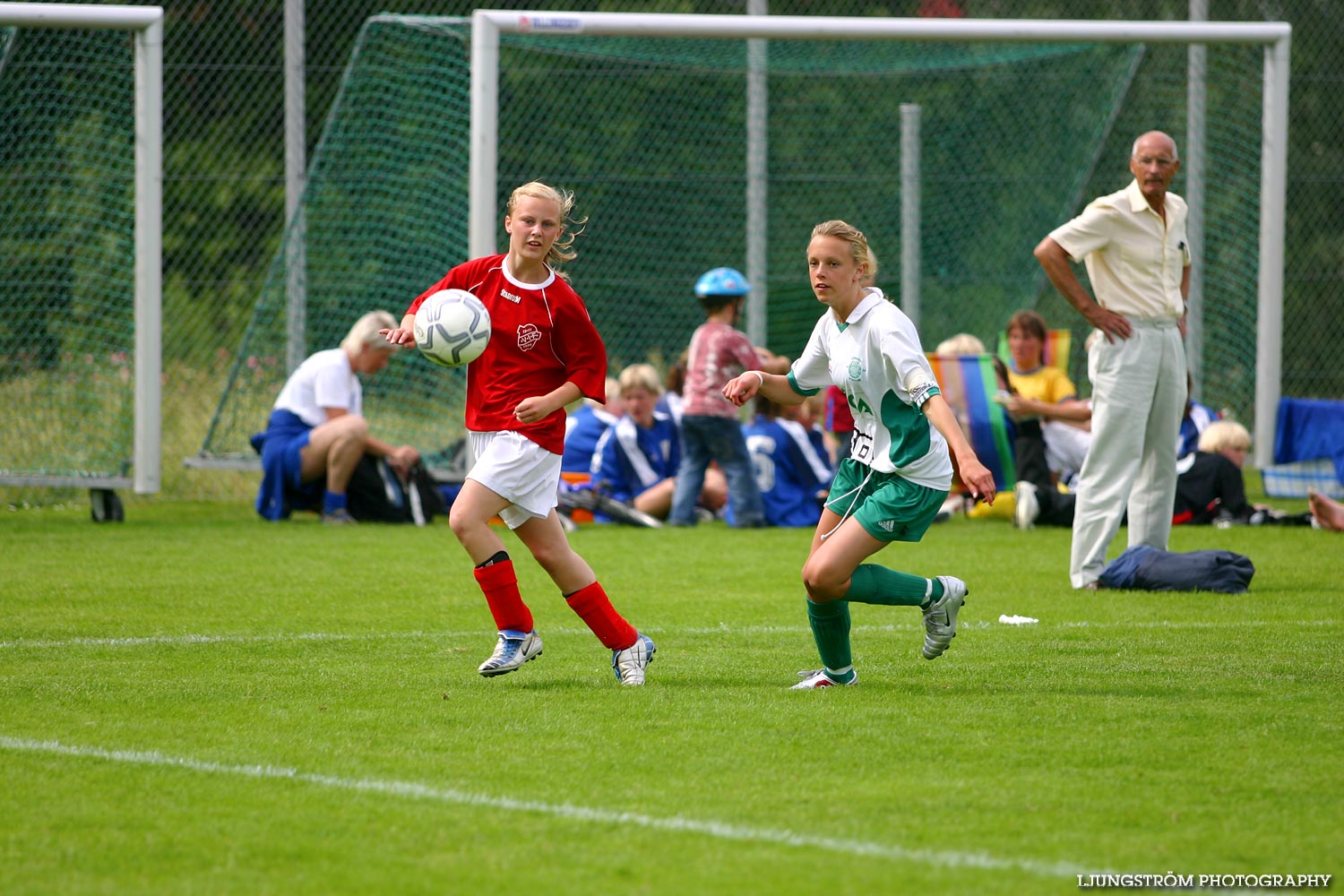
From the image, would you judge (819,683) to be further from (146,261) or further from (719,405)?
(146,261)

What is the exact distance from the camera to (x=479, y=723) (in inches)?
190

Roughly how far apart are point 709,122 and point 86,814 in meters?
12.7

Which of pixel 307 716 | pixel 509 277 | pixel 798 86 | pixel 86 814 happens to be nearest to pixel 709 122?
pixel 798 86

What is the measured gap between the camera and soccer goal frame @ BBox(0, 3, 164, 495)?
37.3ft

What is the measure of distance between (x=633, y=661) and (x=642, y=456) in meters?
6.74

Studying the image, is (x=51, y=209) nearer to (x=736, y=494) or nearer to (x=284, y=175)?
(x=284, y=175)

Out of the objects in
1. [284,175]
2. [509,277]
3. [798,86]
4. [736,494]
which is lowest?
[736,494]

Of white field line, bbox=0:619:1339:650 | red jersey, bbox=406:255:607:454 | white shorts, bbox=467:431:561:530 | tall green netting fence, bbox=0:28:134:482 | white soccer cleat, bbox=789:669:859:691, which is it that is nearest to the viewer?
white soccer cleat, bbox=789:669:859:691

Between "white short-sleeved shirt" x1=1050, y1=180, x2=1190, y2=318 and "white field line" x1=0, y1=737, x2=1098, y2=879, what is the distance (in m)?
4.93

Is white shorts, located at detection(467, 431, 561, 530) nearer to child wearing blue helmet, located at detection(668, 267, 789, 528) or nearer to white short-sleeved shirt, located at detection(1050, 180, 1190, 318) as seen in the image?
white short-sleeved shirt, located at detection(1050, 180, 1190, 318)

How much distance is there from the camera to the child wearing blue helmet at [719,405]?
1119cm

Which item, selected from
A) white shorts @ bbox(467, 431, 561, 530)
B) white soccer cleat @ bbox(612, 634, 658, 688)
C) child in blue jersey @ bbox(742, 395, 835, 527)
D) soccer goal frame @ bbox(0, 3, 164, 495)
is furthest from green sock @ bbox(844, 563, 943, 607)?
soccer goal frame @ bbox(0, 3, 164, 495)

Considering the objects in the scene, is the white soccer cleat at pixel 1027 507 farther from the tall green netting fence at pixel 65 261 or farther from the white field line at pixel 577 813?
the white field line at pixel 577 813

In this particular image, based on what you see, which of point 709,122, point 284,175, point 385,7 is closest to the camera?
point 284,175
